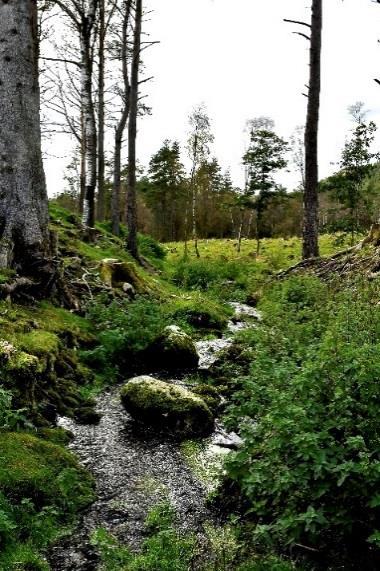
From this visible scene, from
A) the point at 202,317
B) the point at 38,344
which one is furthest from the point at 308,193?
the point at 38,344

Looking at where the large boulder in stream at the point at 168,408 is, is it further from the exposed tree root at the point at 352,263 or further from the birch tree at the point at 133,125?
the birch tree at the point at 133,125

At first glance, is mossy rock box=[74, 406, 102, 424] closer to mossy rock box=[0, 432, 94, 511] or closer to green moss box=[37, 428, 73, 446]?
green moss box=[37, 428, 73, 446]

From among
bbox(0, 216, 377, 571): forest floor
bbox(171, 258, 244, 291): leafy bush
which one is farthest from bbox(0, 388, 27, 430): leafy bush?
bbox(171, 258, 244, 291): leafy bush

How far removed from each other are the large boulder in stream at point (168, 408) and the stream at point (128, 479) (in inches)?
6.1

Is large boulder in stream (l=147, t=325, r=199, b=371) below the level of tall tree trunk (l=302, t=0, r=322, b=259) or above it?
below

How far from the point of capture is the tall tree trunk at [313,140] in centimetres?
1420

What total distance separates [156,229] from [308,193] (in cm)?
3960

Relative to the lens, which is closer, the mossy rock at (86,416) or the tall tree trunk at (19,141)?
the mossy rock at (86,416)

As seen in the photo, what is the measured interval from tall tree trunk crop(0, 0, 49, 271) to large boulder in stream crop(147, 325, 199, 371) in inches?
92.7

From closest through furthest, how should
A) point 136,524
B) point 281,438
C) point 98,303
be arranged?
1. point 281,438
2. point 136,524
3. point 98,303

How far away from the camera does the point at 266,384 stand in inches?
184

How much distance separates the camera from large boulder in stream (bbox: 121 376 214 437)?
20.6ft

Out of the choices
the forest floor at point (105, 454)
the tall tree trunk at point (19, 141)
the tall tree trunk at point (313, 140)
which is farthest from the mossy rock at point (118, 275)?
the tall tree trunk at point (313, 140)

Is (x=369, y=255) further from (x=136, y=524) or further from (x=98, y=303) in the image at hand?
(x=136, y=524)
